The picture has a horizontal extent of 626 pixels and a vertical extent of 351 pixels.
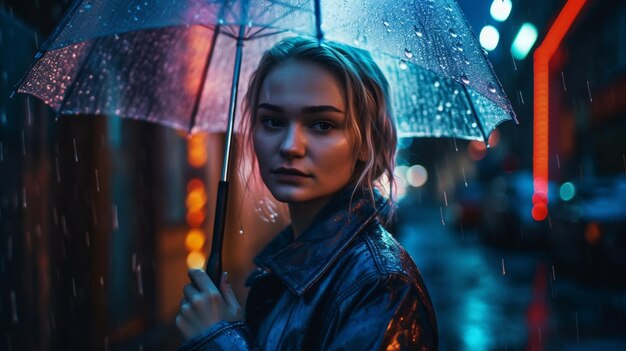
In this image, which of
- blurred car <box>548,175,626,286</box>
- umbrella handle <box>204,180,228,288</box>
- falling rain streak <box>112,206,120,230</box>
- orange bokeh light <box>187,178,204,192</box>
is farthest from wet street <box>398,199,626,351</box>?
umbrella handle <box>204,180,228,288</box>

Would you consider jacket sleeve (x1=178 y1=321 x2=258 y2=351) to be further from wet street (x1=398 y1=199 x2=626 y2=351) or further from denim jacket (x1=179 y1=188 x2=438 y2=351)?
wet street (x1=398 y1=199 x2=626 y2=351)

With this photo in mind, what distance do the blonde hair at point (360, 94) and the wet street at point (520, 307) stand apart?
4.61 meters

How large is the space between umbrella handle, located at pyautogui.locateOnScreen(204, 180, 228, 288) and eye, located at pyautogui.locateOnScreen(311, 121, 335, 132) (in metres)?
0.42

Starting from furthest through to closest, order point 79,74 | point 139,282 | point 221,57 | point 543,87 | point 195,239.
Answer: point 543,87, point 195,239, point 139,282, point 221,57, point 79,74

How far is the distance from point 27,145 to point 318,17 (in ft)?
9.56

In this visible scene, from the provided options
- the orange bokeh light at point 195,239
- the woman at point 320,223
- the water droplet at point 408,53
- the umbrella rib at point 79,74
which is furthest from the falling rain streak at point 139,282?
the water droplet at point 408,53

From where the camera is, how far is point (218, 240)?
2.05 meters

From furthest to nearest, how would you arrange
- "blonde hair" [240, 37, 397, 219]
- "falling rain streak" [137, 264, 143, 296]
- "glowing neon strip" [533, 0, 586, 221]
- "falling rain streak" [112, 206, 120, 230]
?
"glowing neon strip" [533, 0, 586, 221] → "falling rain streak" [137, 264, 143, 296] → "falling rain streak" [112, 206, 120, 230] → "blonde hair" [240, 37, 397, 219]

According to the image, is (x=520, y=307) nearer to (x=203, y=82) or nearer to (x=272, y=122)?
(x=203, y=82)

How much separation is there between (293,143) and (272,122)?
0.15 metres

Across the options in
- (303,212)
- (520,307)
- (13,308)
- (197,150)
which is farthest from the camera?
(197,150)

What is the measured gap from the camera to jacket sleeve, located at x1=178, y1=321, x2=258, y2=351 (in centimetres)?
170

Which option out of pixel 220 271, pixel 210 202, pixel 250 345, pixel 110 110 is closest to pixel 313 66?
pixel 220 271

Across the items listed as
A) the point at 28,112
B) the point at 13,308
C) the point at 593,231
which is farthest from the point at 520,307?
the point at 28,112
